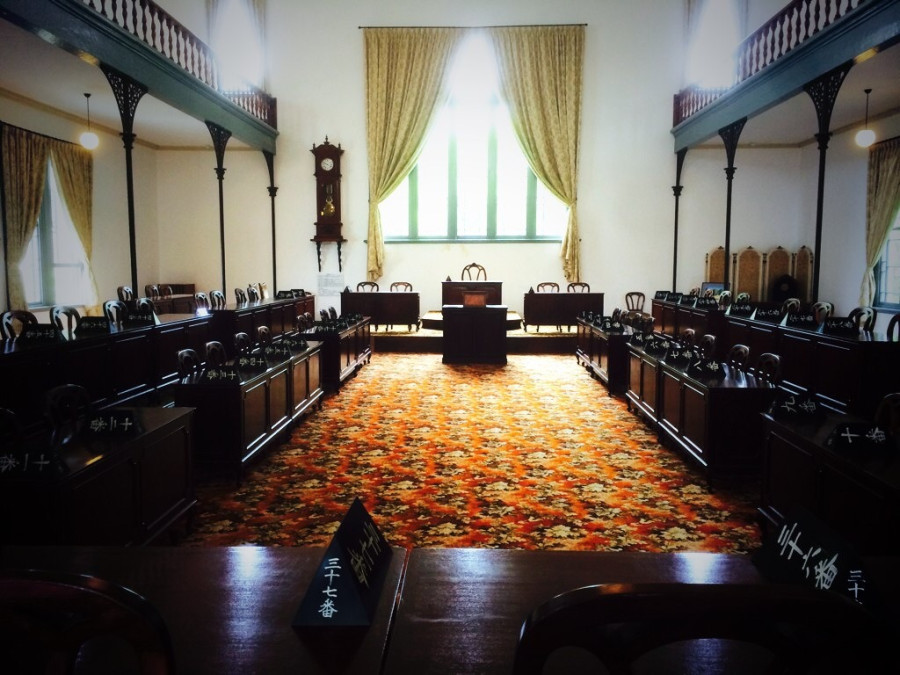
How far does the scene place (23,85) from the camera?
8578 mm

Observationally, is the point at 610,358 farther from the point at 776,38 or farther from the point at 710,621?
the point at 710,621

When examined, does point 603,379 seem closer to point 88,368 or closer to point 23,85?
point 88,368

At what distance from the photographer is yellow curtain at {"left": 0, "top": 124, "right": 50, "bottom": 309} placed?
919 centimetres

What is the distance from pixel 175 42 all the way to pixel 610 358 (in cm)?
804

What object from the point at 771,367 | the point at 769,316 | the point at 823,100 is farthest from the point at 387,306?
the point at 771,367

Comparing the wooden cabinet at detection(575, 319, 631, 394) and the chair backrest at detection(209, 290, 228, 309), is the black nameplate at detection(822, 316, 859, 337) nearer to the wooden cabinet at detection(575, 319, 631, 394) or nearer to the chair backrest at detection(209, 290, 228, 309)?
the wooden cabinet at detection(575, 319, 631, 394)

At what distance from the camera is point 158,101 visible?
9203 mm

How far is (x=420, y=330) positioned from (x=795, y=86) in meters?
7.01

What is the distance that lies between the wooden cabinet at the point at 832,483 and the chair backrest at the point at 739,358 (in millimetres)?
1238

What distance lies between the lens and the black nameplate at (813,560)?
48.1 inches

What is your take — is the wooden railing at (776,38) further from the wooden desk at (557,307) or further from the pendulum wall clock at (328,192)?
the pendulum wall clock at (328,192)

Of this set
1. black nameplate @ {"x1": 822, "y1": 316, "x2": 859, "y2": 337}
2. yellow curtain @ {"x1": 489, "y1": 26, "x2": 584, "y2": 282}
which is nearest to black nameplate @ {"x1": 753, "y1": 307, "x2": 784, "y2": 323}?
black nameplate @ {"x1": 822, "y1": 316, "x2": 859, "y2": 337}

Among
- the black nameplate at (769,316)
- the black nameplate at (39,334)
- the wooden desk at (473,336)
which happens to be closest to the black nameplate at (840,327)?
the black nameplate at (769,316)

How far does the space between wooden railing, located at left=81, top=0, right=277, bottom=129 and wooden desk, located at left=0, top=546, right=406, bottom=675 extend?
21.8 ft
